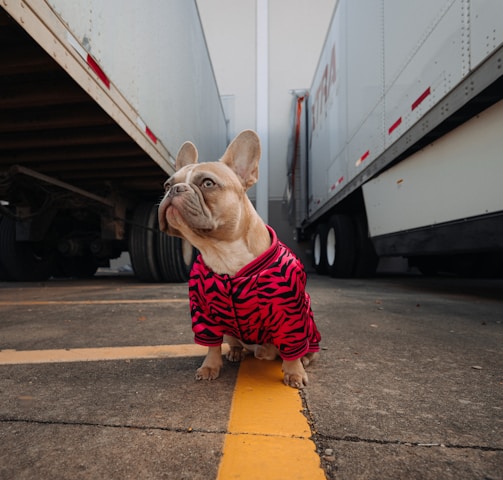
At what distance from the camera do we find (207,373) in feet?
4.64

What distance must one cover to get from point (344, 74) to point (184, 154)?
441cm

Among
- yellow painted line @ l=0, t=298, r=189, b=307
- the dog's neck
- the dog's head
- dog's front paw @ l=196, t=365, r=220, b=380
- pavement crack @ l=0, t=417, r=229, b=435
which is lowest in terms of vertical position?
pavement crack @ l=0, t=417, r=229, b=435

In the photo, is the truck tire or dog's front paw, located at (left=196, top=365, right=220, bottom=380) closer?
dog's front paw, located at (left=196, top=365, right=220, bottom=380)

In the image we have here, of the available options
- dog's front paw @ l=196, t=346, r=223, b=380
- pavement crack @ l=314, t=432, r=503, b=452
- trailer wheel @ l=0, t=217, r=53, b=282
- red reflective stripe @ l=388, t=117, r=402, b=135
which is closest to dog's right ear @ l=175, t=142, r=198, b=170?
dog's front paw @ l=196, t=346, r=223, b=380

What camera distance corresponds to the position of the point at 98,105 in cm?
259

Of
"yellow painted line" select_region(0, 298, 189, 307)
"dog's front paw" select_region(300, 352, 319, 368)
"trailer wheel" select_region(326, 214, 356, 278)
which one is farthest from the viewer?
"trailer wheel" select_region(326, 214, 356, 278)

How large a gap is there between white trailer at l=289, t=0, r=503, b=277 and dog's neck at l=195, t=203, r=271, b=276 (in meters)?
2.05

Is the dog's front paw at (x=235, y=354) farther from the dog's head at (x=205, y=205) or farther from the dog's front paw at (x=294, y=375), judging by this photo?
the dog's head at (x=205, y=205)

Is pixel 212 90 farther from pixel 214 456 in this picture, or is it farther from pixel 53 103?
pixel 214 456

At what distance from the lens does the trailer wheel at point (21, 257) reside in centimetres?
530

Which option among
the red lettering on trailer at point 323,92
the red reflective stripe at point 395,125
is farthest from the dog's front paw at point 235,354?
the red lettering on trailer at point 323,92

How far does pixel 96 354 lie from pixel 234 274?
97cm

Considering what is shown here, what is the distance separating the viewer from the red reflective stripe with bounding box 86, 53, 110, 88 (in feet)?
7.68

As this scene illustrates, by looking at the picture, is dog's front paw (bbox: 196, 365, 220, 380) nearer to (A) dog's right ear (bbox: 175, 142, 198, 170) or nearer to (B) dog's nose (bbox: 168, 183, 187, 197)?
(B) dog's nose (bbox: 168, 183, 187, 197)
